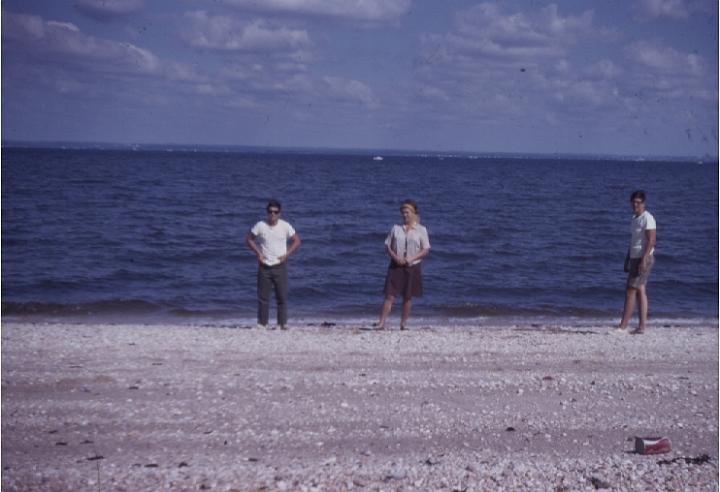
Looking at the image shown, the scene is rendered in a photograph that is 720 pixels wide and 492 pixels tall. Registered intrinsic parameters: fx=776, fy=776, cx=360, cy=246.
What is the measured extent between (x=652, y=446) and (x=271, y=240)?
6.23 metres

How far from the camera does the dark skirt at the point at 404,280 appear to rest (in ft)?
35.8

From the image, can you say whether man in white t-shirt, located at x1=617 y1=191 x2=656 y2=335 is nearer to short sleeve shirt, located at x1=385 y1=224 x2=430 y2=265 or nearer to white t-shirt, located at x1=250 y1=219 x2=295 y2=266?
short sleeve shirt, located at x1=385 y1=224 x2=430 y2=265

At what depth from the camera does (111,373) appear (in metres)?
8.34

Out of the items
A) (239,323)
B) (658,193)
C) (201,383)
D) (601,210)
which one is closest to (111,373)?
(201,383)

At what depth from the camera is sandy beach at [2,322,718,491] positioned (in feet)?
18.2

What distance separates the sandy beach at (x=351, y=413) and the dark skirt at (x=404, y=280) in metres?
0.70

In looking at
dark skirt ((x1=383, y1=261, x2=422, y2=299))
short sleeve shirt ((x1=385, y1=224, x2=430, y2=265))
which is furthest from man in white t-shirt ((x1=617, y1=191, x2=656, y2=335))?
dark skirt ((x1=383, y1=261, x2=422, y2=299))

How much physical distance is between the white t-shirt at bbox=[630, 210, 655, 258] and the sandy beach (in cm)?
132

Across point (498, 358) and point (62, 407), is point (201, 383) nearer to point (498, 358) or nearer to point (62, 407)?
point (62, 407)

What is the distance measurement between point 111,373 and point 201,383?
1.11 m

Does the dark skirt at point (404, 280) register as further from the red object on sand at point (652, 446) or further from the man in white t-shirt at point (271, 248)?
the red object on sand at point (652, 446)

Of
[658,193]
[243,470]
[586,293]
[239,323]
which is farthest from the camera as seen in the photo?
[658,193]

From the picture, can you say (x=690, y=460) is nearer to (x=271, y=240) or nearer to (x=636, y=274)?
(x=636, y=274)

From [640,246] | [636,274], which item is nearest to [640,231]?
[640,246]
